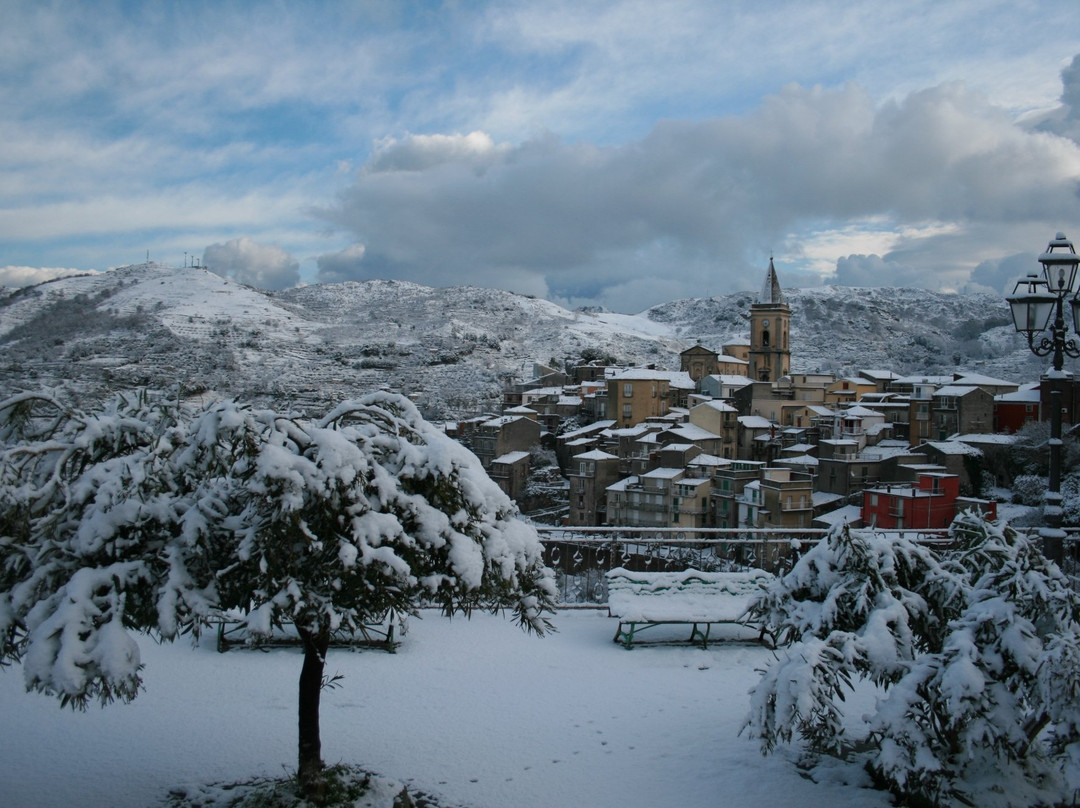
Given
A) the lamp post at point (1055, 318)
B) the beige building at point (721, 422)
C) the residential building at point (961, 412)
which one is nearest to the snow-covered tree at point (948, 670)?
the lamp post at point (1055, 318)

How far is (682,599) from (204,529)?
433 centimetres

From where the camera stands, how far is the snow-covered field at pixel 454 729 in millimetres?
3986

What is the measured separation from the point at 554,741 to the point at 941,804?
2.01 m

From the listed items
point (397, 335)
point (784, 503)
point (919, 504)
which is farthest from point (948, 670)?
point (397, 335)

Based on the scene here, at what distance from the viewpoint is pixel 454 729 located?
466 centimetres

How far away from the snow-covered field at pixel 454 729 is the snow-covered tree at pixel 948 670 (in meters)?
0.59

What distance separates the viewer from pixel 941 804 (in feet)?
11.8

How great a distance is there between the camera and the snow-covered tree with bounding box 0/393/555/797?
2971mm

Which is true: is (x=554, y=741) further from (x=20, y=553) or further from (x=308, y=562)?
(x=20, y=553)

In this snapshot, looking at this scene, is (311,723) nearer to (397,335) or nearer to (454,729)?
(454,729)

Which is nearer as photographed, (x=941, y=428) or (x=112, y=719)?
(x=112, y=719)

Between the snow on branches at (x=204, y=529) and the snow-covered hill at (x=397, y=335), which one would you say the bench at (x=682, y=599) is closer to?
the snow on branches at (x=204, y=529)

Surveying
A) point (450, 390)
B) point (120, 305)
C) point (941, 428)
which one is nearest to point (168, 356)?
point (450, 390)

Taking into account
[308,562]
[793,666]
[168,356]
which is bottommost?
[793,666]
